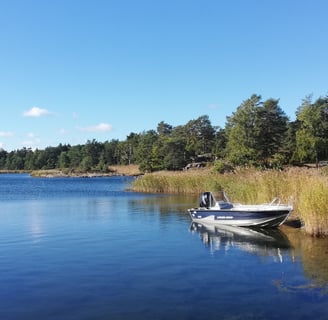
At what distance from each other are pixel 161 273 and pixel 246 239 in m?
6.06

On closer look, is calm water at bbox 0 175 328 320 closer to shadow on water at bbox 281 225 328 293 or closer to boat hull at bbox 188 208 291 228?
shadow on water at bbox 281 225 328 293

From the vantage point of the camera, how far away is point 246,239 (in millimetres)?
16953

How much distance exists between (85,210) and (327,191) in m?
17.5

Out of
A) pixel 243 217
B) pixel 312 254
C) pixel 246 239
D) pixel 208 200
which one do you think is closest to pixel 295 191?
pixel 243 217

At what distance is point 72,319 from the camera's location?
27.6 feet

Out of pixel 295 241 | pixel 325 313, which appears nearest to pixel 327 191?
pixel 295 241

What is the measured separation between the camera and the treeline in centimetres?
5491

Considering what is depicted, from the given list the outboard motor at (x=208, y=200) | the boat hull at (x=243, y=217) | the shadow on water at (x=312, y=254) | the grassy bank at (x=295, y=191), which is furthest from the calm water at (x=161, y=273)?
the outboard motor at (x=208, y=200)

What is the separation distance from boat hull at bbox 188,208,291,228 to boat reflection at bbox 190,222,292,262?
0.26m

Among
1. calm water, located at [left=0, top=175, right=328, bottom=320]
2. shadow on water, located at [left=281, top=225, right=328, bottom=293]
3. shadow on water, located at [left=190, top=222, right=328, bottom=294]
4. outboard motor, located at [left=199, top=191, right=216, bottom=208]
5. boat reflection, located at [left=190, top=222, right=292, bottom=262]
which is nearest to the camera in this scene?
calm water, located at [left=0, top=175, right=328, bottom=320]

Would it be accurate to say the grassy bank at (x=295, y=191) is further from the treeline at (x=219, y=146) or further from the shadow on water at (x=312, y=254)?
the treeline at (x=219, y=146)

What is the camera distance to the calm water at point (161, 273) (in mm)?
8930

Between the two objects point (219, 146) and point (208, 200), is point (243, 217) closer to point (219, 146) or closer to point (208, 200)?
point (208, 200)

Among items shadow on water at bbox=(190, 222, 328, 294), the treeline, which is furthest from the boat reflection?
the treeline
